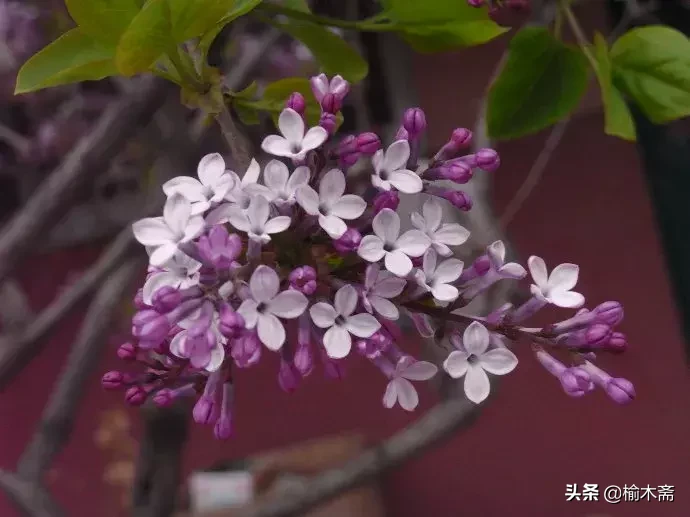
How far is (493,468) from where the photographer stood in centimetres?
106

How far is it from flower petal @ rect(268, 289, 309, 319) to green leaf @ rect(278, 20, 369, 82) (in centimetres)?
19

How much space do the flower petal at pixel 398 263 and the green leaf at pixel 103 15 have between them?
153mm

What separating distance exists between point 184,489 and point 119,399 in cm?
21

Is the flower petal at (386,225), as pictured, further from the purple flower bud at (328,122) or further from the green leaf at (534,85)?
the green leaf at (534,85)

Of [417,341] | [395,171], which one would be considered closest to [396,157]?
[395,171]

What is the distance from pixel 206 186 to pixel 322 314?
2.5 inches

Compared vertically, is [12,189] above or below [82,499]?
above

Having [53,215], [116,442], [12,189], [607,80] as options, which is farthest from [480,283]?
[12,189]

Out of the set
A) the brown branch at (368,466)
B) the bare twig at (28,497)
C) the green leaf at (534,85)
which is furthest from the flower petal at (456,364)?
the bare twig at (28,497)

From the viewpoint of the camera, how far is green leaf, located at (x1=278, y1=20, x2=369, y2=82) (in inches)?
14.9

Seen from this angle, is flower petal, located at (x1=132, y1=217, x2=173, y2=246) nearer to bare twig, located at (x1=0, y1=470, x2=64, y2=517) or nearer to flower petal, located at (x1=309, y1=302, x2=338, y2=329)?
A: flower petal, located at (x1=309, y1=302, x2=338, y2=329)

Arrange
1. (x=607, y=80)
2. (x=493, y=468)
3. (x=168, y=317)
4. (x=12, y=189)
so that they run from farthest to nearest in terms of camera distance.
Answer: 1. (x=12, y=189)
2. (x=493, y=468)
3. (x=607, y=80)
4. (x=168, y=317)

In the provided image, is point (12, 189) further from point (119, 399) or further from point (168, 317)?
point (168, 317)

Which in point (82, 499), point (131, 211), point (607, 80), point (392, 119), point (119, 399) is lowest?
point (82, 499)
